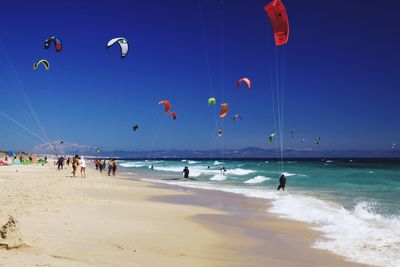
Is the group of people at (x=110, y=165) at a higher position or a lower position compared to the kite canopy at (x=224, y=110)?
lower

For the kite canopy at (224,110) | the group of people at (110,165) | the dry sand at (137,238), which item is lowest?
the dry sand at (137,238)

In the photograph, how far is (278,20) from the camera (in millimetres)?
11453

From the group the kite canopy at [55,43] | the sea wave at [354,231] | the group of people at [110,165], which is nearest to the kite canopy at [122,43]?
the kite canopy at [55,43]

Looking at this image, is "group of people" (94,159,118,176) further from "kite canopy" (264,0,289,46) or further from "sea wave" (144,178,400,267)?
"kite canopy" (264,0,289,46)

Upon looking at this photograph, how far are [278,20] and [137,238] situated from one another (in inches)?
288

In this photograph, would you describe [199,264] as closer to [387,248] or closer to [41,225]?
[41,225]

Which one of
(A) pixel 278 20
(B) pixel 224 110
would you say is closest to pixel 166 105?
(B) pixel 224 110

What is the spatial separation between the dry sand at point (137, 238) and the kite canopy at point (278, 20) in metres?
5.17

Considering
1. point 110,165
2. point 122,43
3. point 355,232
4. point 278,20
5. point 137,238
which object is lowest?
point 355,232

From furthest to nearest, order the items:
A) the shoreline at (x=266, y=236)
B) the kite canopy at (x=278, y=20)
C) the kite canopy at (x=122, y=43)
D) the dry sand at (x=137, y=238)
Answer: the kite canopy at (x=122, y=43) < the kite canopy at (x=278, y=20) < the shoreline at (x=266, y=236) < the dry sand at (x=137, y=238)

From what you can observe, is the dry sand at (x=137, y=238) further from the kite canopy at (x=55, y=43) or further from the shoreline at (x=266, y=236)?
the kite canopy at (x=55, y=43)

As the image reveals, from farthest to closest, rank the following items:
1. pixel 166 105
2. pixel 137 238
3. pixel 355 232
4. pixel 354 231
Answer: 1. pixel 166 105
2. pixel 354 231
3. pixel 355 232
4. pixel 137 238

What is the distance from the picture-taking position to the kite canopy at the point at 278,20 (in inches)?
442

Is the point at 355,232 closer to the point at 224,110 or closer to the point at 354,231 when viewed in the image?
the point at 354,231
